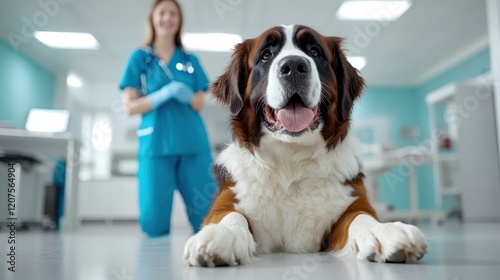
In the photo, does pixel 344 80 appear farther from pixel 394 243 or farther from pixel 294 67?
pixel 394 243

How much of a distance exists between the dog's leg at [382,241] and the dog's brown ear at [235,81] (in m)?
0.71

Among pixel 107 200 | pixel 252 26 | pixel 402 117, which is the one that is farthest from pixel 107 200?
pixel 402 117

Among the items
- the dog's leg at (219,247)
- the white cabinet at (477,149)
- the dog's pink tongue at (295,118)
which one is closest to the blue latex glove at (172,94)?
the dog's pink tongue at (295,118)

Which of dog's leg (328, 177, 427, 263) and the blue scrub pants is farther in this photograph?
the blue scrub pants

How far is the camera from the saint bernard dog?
156 centimetres

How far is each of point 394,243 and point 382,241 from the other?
4cm

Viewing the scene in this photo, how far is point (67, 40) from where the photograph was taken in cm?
711

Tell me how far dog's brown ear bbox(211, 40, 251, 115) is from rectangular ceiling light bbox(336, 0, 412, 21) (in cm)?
435

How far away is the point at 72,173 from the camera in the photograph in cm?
524

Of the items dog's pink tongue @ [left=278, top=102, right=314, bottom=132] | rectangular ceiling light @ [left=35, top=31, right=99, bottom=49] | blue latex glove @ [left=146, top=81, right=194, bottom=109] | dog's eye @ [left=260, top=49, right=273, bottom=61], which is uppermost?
rectangular ceiling light @ [left=35, top=31, right=99, bottom=49]

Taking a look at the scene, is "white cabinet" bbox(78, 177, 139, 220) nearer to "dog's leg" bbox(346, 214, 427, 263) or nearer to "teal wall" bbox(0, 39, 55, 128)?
"teal wall" bbox(0, 39, 55, 128)

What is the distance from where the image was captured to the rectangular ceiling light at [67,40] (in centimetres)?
686

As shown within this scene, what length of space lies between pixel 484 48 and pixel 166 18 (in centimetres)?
679

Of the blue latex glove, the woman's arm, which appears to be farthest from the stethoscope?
the woman's arm
